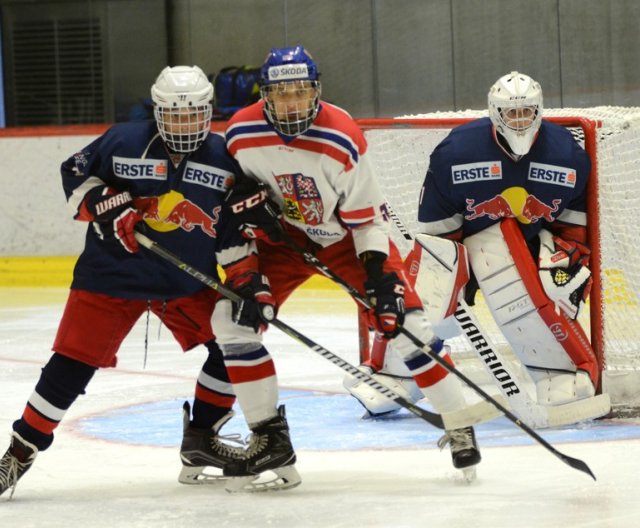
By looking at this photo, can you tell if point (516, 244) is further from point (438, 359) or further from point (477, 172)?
point (438, 359)

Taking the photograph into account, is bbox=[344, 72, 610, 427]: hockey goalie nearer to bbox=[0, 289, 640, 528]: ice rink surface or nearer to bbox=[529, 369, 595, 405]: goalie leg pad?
bbox=[529, 369, 595, 405]: goalie leg pad

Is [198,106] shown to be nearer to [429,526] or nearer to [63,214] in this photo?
[429,526]

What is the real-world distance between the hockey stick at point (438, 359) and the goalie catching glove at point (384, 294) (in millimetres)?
36

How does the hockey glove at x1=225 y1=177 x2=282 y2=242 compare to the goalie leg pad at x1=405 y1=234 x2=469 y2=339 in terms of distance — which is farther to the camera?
the goalie leg pad at x1=405 y1=234 x2=469 y2=339

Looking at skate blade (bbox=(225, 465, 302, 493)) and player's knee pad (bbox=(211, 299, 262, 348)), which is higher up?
player's knee pad (bbox=(211, 299, 262, 348))

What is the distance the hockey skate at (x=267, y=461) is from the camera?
9.64 ft

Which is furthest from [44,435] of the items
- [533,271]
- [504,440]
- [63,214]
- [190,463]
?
[63,214]

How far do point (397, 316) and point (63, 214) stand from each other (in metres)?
4.54

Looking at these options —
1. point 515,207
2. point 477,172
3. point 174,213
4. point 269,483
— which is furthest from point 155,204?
point 515,207

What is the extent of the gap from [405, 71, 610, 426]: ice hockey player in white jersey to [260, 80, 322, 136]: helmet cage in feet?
2.71

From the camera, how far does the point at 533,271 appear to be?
3633 mm

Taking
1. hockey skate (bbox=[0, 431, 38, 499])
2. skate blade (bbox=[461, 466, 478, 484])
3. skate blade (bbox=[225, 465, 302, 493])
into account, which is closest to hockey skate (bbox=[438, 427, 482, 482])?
skate blade (bbox=[461, 466, 478, 484])

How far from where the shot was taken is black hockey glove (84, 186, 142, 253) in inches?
112

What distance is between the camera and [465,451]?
2.95m
